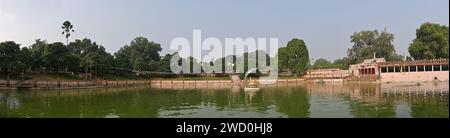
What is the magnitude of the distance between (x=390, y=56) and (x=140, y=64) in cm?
6929

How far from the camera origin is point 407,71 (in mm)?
78812

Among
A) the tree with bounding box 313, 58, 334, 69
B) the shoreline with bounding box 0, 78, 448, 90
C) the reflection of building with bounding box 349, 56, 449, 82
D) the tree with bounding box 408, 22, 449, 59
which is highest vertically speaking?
the tree with bounding box 408, 22, 449, 59

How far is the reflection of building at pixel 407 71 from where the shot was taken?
75.2 metres

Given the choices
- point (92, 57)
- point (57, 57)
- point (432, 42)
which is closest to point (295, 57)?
point (432, 42)

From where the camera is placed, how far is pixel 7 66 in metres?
59.5

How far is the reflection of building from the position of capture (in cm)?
7525

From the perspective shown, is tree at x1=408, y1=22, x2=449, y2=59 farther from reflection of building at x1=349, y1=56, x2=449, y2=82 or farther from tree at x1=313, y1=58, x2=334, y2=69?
tree at x1=313, y1=58, x2=334, y2=69

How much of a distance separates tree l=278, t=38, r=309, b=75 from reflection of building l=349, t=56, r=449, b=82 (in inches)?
571

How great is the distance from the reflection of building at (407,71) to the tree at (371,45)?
32170 mm

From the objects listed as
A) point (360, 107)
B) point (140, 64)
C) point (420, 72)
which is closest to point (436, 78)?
point (420, 72)

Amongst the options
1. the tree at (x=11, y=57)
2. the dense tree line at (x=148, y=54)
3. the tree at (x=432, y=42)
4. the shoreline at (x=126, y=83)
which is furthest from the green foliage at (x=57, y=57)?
the tree at (x=432, y=42)

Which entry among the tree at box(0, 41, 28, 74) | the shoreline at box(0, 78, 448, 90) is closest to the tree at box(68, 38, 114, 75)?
the shoreline at box(0, 78, 448, 90)

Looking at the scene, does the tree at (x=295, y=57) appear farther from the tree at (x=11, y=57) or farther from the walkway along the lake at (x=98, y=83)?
the tree at (x=11, y=57)
